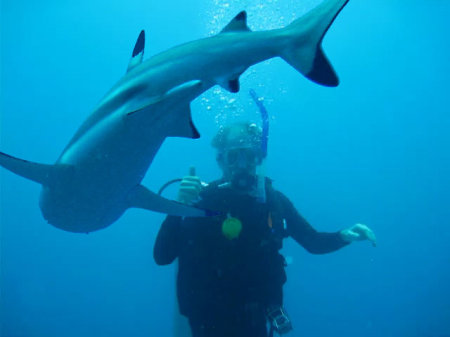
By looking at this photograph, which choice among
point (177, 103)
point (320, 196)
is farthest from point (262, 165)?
point (320, 196)

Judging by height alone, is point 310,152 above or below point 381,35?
above

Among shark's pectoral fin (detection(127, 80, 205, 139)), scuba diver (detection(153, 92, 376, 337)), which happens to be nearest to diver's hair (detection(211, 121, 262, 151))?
scuba diver (detection(153, 92, 376, 337))

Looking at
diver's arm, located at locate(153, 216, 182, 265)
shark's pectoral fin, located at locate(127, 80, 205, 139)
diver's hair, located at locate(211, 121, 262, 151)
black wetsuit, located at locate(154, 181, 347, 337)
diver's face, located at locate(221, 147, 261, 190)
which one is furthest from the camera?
diver's hair, located at locate(211, 121, 262, 151)

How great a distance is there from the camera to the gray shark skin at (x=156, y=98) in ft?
5.65

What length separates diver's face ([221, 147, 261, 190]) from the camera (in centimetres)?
398

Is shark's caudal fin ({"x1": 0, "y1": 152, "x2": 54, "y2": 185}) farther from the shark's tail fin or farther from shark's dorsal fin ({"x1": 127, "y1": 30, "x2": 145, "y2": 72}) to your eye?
the shark's tail fin

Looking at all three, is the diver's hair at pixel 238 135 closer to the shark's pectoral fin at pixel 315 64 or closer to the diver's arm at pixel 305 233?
the diver's arm at pixel 305 233

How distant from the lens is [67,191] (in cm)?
237

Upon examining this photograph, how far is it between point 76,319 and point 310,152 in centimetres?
5370

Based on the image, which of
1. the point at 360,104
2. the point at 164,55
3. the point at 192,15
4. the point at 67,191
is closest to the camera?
the point at 164,55

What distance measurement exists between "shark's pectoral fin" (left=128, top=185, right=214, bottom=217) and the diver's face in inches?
55.9

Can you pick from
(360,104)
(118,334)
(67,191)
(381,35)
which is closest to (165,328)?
(118,334)

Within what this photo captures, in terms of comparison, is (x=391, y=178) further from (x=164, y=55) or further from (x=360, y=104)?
(x=164, y=55)

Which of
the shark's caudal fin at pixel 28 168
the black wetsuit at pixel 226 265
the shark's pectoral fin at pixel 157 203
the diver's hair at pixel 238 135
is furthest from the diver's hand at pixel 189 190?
the shark's caudal fin at pixel 28 168
